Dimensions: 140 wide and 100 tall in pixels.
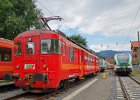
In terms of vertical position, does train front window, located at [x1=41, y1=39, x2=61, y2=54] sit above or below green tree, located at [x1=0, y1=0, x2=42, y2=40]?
below

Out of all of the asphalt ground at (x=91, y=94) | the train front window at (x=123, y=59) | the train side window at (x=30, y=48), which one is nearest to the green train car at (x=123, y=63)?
the train front window at (x=123, y=59)

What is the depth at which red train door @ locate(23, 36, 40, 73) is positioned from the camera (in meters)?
14.6

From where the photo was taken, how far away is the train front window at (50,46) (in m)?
14.5

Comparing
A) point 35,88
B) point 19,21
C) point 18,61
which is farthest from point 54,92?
Result: point 19,21

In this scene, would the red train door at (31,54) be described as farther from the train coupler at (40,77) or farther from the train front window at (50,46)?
the train coupler at (40,77)

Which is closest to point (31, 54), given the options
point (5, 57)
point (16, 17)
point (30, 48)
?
point (30, 48)

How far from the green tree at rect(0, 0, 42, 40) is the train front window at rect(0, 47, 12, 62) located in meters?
16.5

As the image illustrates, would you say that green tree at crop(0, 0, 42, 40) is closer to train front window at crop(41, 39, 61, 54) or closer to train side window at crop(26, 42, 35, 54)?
train side window at crop(26, 42, 35, 54)

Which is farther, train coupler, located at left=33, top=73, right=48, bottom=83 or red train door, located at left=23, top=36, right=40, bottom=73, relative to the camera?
red train door, located at left=23, top=36, right=40, bottom=73

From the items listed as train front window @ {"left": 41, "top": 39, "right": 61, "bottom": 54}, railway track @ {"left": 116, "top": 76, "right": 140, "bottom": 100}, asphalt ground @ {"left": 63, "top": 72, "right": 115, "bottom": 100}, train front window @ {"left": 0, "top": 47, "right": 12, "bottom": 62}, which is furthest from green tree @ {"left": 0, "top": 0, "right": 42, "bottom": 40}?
train front window @ {"left": 41, "top": 39, "right": 61, "bottom": 54}

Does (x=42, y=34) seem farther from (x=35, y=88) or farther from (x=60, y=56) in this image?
(x=35, y=88)

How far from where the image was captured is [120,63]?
3731cm

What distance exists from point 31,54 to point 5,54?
3.72 m

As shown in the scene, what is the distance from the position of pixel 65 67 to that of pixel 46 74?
80.3 inches
